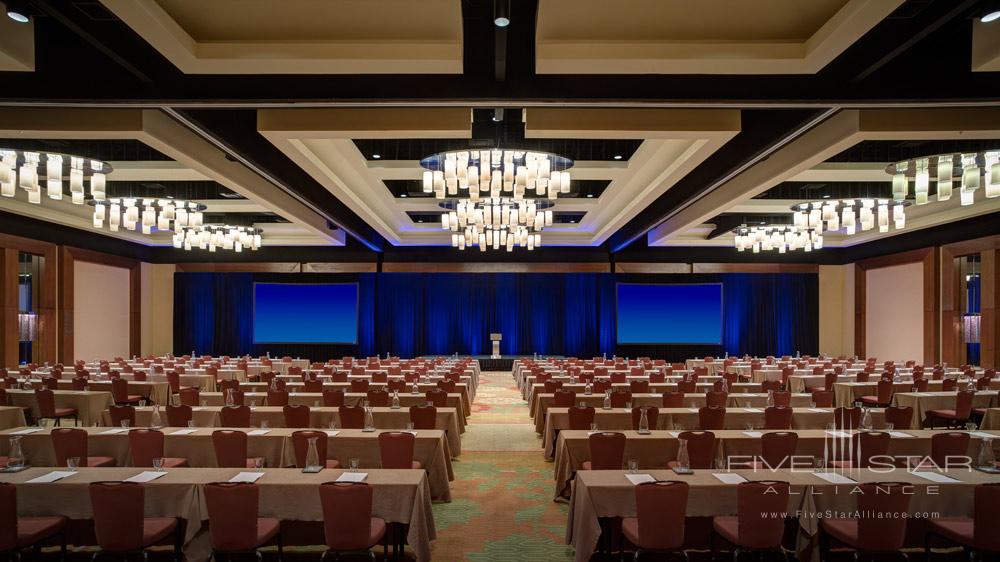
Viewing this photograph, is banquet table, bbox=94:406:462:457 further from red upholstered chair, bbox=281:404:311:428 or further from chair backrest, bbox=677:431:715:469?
chair backrest, bbox=677:431:715:469

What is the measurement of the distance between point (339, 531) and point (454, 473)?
12.4 ft

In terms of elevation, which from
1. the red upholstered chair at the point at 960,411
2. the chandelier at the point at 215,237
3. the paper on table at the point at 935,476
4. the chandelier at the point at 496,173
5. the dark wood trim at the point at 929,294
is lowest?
the red upholstered chair at the point at 960,411

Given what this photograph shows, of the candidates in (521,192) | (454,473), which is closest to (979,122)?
(521,192)

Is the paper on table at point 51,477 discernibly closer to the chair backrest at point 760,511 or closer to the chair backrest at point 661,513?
the chair backrest at point 661,513

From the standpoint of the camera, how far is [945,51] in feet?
19.9

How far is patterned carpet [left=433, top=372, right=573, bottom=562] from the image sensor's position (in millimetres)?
5250

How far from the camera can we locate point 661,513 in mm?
4094

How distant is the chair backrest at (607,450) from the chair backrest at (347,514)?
2344mm

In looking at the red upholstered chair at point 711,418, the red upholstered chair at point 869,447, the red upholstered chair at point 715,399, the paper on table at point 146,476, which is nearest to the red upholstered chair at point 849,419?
the red upholstered chair at point 715,399

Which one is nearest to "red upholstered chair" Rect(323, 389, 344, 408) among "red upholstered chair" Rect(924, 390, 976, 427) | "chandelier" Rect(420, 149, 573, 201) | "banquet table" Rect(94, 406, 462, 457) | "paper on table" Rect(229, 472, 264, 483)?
"banquet table" Rect(94, 406, 462, 457)

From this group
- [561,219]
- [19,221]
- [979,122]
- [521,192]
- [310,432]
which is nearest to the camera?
[310,432]

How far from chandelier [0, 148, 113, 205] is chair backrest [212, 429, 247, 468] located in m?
5.08

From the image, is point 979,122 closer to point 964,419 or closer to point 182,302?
point 964,419

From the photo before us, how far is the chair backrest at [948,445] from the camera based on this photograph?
5.81 meters
